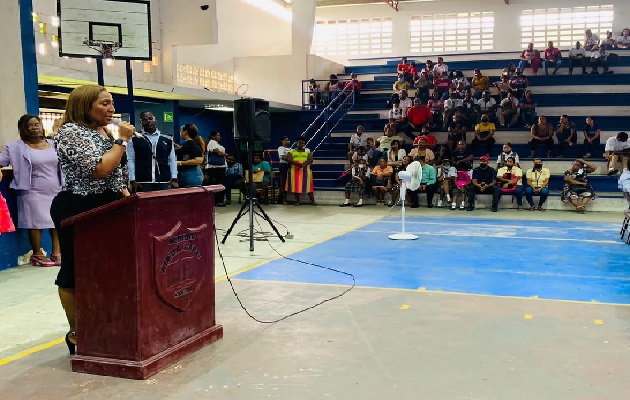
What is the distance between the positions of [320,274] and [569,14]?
19808mm

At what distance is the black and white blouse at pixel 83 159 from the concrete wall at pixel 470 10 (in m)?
21.6

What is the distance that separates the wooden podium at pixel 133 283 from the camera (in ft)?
12.0

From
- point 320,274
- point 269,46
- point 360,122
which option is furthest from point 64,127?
point 269,46

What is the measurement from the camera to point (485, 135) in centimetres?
1605

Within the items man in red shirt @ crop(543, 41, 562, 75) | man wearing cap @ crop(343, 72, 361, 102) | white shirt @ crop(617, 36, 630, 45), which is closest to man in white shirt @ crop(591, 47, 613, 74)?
man in red shirt @ crop(543, 41, 562, 75)

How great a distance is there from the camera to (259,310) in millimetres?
5297

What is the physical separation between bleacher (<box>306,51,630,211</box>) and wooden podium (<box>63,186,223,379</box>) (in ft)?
37.5

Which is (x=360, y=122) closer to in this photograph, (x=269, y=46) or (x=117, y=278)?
(x=269, y=46)

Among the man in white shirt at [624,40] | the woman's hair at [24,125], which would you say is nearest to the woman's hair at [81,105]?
the woman's hair at [24,125]

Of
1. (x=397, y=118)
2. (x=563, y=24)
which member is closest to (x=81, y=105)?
(x=397, y=118)

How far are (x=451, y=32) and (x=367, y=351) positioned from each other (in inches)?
855

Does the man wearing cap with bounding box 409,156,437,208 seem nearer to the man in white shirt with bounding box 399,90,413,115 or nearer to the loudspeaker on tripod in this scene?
the man in white shirt with bounding box 399,90,413,115

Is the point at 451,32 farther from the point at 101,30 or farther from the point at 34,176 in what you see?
the point at 34,176

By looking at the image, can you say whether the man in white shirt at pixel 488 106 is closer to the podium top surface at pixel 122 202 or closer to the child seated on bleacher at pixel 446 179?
the child seated on bleacher at pixel 446 179
